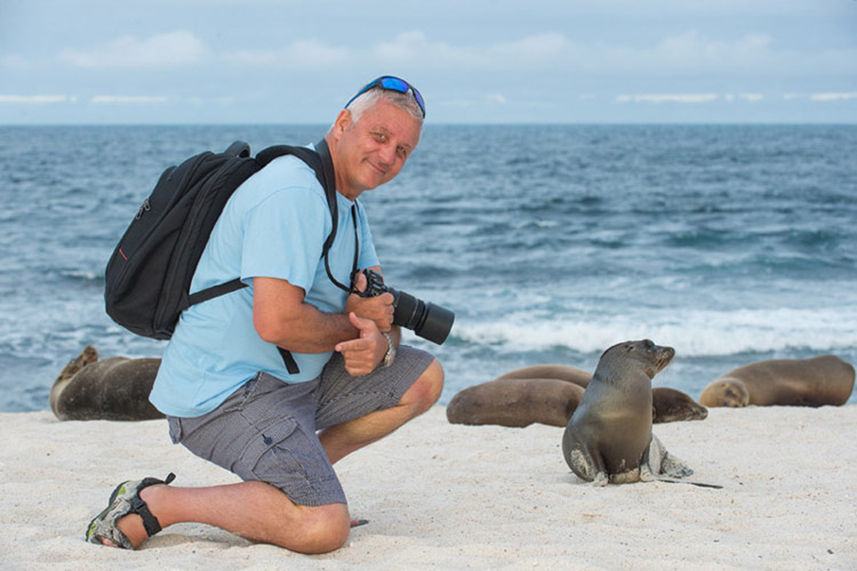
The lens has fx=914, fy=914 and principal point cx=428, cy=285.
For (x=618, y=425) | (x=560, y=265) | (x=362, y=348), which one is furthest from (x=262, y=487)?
(x=560, y=265)

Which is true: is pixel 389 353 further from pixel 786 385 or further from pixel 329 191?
pixel 786 385

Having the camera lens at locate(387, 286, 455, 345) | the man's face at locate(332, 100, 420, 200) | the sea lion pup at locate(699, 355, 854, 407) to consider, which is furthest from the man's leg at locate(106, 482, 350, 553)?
the sea lion pup at locate(699, 355, 854, 407)

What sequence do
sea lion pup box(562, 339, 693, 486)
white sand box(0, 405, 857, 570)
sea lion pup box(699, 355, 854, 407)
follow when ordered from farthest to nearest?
sea lion pup box(699, 355, 854, 407) → sea lion pup box(562, 339, 693, 486) → white sand box(0, 405, 857, 570)

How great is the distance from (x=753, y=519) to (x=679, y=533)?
41 cm

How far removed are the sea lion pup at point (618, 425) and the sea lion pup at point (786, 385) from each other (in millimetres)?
2738

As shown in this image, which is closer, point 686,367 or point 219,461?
point 219,461

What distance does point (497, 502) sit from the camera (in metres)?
4.00

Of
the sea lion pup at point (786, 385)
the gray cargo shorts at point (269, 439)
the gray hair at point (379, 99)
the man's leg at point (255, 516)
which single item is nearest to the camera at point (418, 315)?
the gray cargo shorts at point (269, 439)

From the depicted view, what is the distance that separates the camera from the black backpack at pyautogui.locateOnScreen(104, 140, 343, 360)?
3209 millimetres

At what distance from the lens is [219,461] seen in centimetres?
337

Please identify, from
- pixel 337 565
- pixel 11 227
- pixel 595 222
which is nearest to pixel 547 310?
pixel 337 565

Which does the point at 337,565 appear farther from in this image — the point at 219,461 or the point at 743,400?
the point at 743,400

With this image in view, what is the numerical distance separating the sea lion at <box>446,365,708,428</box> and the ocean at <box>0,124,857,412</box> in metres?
2.24

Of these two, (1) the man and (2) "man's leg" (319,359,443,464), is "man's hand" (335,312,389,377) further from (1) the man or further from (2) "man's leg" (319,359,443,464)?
(2) "man's leg" (319,359,443,464)
